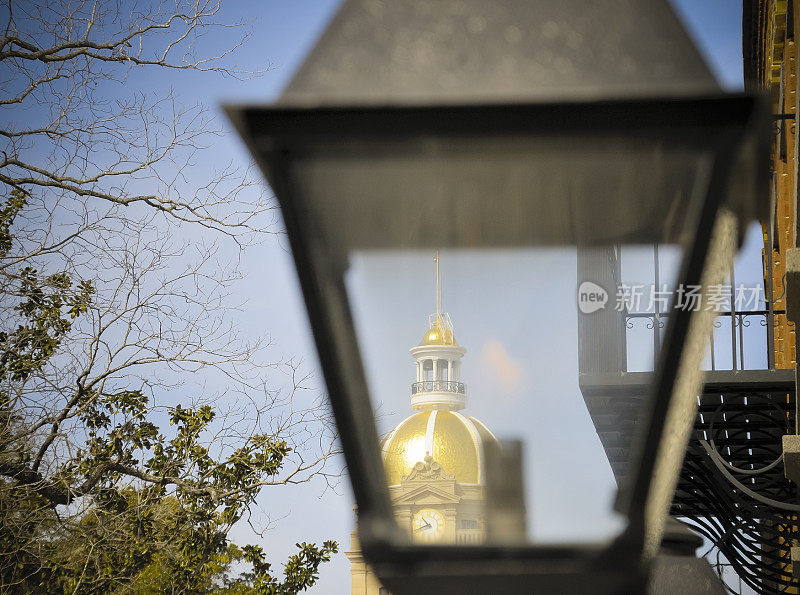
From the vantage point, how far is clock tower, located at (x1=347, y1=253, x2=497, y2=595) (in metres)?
1.00

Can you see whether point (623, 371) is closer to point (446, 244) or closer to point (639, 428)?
point (639, 428)

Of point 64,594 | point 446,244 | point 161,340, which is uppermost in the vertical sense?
point 161,340

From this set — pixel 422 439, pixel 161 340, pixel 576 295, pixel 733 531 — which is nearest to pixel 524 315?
pixel 576 295

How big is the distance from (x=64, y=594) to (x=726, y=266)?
10.4 metres

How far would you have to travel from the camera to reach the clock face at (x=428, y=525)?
1.02 meters

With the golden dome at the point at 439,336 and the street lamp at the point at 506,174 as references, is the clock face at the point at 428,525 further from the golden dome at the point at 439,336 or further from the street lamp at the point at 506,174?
the golden dome at the point at 439,336

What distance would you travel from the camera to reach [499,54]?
36.9 inches

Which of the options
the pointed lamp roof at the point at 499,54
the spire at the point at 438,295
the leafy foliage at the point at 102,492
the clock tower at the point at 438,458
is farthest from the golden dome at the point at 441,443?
the leafy foliage at the point at 102,492

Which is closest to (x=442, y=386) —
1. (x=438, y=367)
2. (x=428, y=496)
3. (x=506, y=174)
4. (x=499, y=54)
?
(x=438, y=367)

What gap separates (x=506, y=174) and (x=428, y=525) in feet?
1.31

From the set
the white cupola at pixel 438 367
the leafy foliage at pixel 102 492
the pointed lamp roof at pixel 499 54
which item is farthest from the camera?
the leafy foliage at pixel 102 492

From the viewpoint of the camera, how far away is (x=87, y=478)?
1049cm

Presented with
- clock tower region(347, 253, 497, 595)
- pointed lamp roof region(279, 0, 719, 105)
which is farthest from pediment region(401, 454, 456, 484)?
pointed lamp roof region(279, 0, 719, 105)

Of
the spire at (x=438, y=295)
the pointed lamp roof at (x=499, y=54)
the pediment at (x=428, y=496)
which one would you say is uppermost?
the pointed lamp roof at (x=499, y=54)
